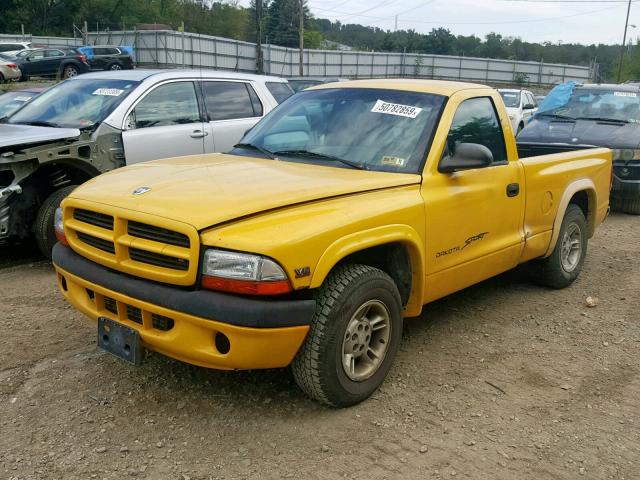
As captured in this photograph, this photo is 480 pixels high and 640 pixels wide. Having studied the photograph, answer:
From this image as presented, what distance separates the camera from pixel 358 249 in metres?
3.26

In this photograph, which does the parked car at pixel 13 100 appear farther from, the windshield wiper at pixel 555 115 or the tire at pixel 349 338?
the windshield wiper at pixel 555 115

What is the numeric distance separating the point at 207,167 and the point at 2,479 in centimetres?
200

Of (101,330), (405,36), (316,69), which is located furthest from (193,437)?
(405,36)

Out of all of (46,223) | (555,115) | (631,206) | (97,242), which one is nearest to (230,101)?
(46,223)

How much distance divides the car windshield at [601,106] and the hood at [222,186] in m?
7.28

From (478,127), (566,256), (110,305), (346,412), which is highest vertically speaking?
(478,127)

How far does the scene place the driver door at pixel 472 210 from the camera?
12.7 feet

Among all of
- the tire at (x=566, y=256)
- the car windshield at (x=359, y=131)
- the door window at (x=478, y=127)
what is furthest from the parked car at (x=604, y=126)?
the car windshield at (x=359, y=131)

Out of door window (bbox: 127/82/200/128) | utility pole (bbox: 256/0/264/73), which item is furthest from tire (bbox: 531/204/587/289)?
utility pole (bbox: 256/0/264/73)

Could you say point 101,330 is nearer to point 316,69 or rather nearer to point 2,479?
point 2,479

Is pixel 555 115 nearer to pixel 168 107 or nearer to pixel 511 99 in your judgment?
pixel 168 107

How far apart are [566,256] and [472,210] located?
1.98 metres

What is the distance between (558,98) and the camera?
10633 millimetres

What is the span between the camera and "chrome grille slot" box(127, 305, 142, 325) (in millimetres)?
3213
